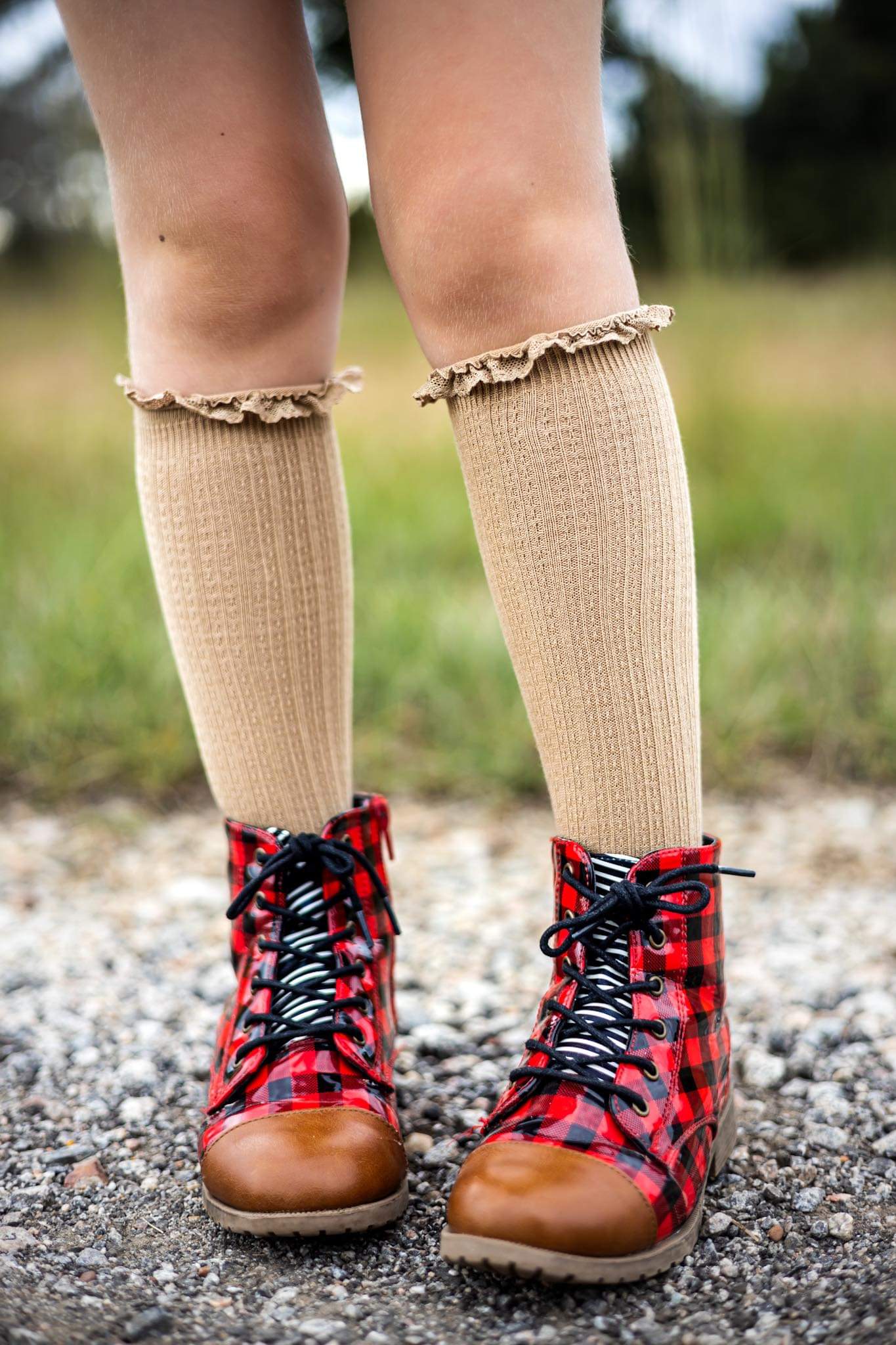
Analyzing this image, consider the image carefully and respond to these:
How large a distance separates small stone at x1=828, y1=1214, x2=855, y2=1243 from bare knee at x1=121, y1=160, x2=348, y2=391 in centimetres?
76

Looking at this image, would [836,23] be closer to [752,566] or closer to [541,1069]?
[752,566]

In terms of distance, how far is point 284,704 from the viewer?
924mm

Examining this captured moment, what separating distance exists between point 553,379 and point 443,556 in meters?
2.09

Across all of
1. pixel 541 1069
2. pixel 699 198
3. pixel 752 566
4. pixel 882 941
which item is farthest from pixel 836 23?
pixel 541 1069

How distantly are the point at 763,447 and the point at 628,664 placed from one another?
269 centimetres

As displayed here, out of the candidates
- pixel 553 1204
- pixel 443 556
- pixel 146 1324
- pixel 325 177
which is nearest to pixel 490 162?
pixel 325 177

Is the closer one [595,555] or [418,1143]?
[595,555]

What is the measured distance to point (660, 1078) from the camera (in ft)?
2.59

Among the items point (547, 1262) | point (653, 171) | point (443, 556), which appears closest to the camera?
point (547, 1262)

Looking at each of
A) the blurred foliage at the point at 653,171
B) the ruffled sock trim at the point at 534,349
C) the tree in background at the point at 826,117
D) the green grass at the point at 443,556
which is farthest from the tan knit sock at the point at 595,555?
the tree in background at the point at 826,117

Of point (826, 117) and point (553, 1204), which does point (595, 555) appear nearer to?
point (553, 1204)

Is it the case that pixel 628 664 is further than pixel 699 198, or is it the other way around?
pixel 699 198

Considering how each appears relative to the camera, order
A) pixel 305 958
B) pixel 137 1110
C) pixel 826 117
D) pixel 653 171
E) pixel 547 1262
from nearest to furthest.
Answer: pixel 547 1262, pixel 305 958, pixel 137 1110, pixel 653 171, pixel 826 117

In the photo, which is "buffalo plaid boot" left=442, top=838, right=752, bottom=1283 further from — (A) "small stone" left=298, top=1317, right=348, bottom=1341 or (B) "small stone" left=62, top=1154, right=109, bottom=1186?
(B) "small stone" left=62, top=1154, right=109, bottom=1186
